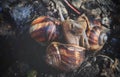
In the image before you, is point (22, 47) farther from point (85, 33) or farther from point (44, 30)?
point (85, 33)

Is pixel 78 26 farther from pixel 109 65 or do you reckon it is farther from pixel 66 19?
pixel 109 65

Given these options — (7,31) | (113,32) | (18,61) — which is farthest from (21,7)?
(113,32)

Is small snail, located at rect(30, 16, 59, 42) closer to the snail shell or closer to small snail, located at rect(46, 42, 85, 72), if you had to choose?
small snail, located at rect(46, 42, 85, 72)

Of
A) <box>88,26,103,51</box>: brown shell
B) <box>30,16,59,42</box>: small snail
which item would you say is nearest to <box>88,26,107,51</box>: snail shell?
<box>88,26,103,51</box>: brown shell

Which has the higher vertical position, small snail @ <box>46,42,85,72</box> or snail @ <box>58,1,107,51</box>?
snail @ <box>58,1,107,51</box>

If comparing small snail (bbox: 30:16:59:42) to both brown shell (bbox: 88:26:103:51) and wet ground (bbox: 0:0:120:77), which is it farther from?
brown shell (bbox: 88:26:103:51)

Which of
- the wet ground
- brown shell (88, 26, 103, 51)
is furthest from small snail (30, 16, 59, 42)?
brown shell (88, 26, 103, 51)
